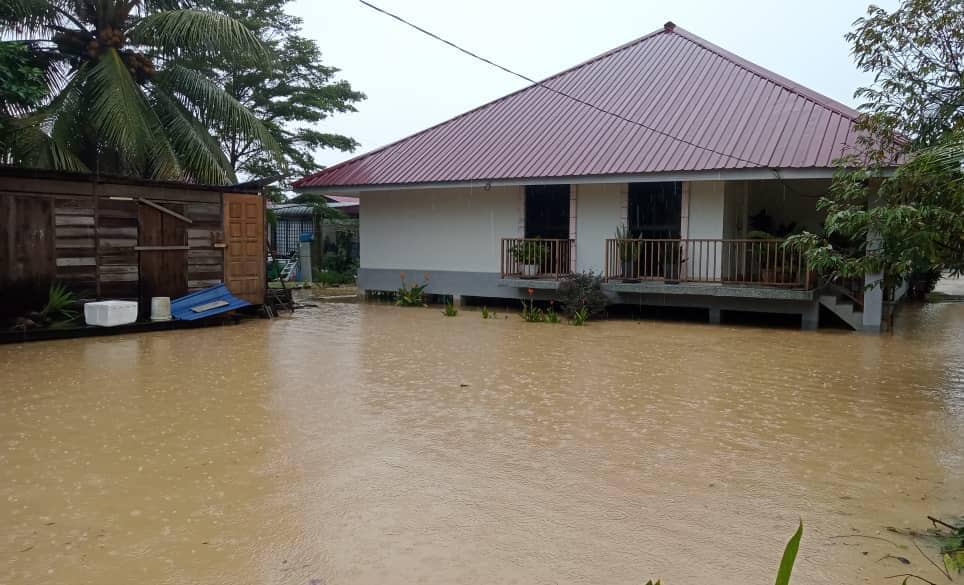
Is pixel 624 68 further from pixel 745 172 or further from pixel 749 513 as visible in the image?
pixel 749 513

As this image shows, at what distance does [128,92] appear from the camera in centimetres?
1421

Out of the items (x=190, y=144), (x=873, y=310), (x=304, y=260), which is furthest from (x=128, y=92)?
(x=873, y=310)

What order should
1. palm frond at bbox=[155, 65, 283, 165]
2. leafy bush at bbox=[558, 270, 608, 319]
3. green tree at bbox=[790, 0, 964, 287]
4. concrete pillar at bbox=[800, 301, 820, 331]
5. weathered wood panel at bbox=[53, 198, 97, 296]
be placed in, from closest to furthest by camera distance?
green tree at bbox=[790, 0, 964, 287]
weathered wood panel at bbox=[53, 198, 97, 296]
concrete pillar at bbox=[800, 301, 820, 331]
leafy bush at bbox=[558, 270, 608, 319]
palm frond at bbox=[155, 65, 283, 165]

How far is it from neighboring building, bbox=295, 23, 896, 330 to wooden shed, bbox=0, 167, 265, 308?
404cm

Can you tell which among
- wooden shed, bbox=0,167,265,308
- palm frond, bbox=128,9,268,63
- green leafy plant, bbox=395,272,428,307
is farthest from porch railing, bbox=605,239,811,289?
palm frond, bbox=128,9,268,63

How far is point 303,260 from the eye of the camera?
27203 mm

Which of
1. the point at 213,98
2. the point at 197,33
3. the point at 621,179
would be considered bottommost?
the point at 621,179

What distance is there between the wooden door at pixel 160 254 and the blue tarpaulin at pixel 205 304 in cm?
38

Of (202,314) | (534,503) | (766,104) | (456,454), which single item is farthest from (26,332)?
(766,104)

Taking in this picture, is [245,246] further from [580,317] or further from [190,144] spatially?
[580,317]

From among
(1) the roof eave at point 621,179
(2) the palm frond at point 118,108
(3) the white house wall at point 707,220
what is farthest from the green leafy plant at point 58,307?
(3) the white house wall at point 707,220

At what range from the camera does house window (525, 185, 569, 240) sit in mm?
16344

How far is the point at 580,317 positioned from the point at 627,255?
69.8 inches

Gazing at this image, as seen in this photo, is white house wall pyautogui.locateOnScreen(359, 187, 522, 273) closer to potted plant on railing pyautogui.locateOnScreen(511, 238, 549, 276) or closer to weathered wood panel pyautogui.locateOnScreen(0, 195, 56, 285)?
potted plant on railing pyautogui.locateOnScreen(511, 238, 549, 276)
